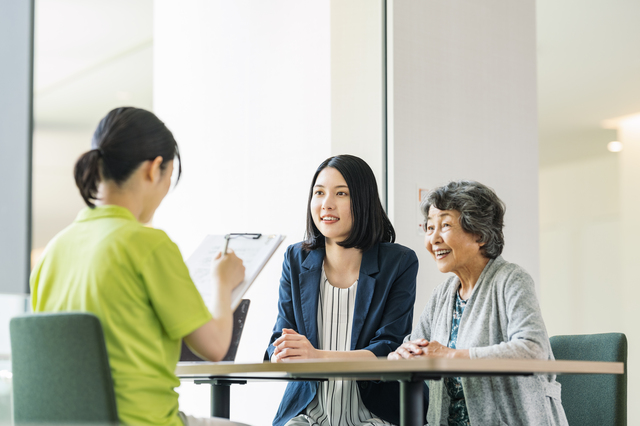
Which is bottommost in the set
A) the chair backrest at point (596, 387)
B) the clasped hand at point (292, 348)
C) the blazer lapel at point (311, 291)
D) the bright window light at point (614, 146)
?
the chair backrest at point (596, 387)

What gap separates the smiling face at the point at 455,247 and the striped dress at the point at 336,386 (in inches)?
14.4

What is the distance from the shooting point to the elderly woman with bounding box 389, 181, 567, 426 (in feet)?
6.05

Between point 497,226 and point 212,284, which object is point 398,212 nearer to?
point 497,226

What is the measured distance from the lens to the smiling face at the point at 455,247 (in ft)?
7.07

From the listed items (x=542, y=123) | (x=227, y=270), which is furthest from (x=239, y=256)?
(x=542, y=123)

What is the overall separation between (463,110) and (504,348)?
7.00 feet

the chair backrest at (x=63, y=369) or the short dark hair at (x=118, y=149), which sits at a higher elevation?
the short dark hair at (x=118, y=149)

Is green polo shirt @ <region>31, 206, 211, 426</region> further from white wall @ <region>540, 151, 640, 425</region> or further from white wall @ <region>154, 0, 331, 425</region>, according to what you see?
white wall @ <region>540, 151, 640, 425</region>

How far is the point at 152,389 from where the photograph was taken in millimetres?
1364

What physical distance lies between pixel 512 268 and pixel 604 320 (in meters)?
1.50

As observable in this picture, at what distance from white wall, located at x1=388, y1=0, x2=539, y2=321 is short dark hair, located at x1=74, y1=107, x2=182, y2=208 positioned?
6.73 ft

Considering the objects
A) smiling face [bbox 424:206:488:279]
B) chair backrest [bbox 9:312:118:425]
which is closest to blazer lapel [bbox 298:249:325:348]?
smiling face [bbox 424:206:488:279]

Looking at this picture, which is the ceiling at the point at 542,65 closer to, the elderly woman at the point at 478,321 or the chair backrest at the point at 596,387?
the chair backrest at the point at 596,387

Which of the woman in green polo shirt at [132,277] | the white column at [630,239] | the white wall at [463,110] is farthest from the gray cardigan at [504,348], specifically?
the white column at [630,239]
